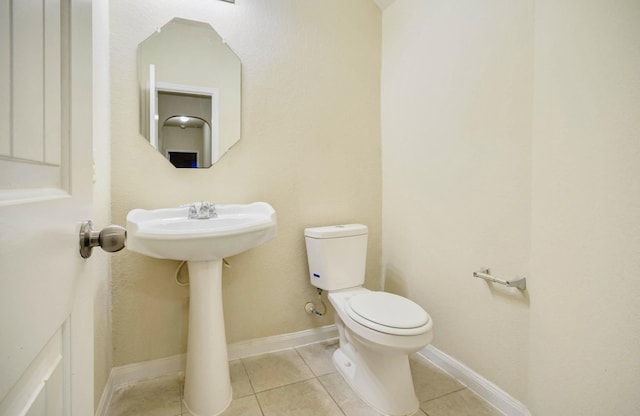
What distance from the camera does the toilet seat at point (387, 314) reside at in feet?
4.09

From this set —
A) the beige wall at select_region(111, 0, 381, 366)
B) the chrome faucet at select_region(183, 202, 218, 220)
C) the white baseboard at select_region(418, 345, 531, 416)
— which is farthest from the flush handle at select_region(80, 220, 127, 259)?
the white baseboard at select_region(418, 345, 531, 416)

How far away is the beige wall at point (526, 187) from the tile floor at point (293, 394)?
0.59 feet

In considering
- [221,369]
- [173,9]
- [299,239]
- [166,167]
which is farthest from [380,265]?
[173,9]

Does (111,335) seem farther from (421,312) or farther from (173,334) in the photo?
(421,312)

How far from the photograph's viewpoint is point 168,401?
4.68 ft

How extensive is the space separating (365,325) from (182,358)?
3.50ft

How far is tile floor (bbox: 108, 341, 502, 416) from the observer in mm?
1365

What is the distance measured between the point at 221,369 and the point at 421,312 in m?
0.96

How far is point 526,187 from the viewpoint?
1.26 meters

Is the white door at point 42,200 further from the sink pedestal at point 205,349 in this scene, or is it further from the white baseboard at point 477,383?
the white baseboard at point 477,383

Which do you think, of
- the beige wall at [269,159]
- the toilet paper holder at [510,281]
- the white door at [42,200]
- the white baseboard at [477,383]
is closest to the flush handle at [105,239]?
the white door at [42,200]

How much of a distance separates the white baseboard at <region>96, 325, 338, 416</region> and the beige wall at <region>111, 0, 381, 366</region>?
4 cm

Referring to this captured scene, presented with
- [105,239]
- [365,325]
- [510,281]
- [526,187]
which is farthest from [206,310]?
[526,187]

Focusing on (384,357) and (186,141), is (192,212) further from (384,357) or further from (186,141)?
(384,357)
